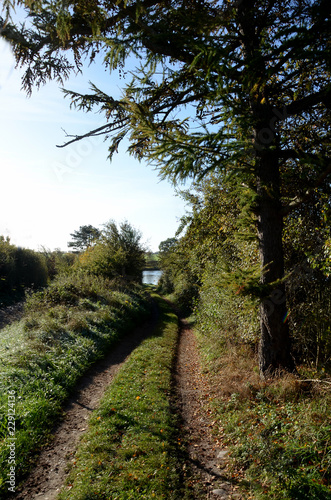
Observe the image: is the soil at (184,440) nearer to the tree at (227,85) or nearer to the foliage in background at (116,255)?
the tree at (227,85)

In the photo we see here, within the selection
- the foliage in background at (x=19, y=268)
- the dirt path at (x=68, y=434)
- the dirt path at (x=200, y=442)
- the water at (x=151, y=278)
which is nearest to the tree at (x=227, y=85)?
the dirt path at (x=200, y=442)

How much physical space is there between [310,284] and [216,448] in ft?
12.7

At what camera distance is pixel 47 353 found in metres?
8.05

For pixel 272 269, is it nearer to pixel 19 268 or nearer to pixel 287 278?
pixel 287 278

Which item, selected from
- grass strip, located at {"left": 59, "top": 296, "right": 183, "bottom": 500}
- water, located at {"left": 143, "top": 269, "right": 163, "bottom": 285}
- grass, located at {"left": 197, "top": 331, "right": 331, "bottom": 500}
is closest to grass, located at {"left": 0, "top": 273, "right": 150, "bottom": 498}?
grass strip, located at {"left": 59, "top": 296, "right": 183, "bottom": 500}

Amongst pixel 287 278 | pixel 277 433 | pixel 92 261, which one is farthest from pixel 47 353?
pixel 92 261

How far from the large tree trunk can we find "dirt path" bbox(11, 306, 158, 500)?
3983 mm

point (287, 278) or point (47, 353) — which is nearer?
point (287, 278)

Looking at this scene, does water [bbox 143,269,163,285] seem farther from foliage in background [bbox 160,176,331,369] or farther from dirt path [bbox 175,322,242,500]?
dirt path [bbox 175,322,242,500]

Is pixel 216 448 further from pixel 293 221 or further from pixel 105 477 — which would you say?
pixel 293 221

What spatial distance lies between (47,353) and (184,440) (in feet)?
15.8

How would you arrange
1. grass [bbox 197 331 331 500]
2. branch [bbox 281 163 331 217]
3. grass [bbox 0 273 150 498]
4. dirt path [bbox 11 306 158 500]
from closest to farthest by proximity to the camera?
grass [bbox 197 331 331 500]
dirt path [bbox 11 306 158 500]
branch [bbox 281 163 331 217]
grass [bbox 0 273 150 498]

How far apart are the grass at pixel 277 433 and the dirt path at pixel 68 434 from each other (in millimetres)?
2660

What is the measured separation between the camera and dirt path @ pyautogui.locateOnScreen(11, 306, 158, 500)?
3.99m
